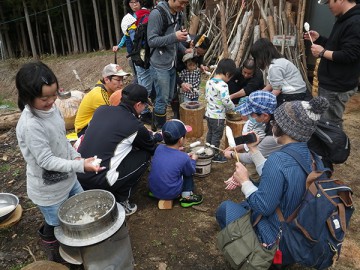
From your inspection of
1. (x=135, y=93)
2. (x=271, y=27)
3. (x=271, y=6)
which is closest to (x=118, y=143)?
(x=135, y=93)

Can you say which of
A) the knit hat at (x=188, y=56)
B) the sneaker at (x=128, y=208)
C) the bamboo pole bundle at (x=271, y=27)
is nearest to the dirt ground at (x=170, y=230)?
the sneaker at (x=128, y=208)

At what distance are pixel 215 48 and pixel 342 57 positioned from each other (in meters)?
5.85

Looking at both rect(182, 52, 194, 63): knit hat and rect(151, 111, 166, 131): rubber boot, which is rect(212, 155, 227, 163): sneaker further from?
rect(182, 52, 194, 63): knit hat

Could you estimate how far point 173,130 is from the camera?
370 centimetres

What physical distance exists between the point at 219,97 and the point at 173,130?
1153 mm

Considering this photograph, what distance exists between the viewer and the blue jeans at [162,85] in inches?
202

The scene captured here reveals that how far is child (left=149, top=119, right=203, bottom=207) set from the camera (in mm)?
3680

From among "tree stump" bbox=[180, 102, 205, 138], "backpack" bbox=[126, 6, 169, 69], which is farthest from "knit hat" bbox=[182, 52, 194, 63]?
"tree stump" bbox=[180, 102, 205, 138]

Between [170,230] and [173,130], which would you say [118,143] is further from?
[170,230]

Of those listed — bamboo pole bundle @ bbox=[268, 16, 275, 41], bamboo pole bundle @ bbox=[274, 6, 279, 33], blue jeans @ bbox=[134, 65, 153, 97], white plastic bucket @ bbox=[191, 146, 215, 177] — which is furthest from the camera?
bamboo pole bundle @ bbox=[274, 6, 279, 33]

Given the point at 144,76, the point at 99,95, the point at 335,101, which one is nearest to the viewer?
the point at 335,101

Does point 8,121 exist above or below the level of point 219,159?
above

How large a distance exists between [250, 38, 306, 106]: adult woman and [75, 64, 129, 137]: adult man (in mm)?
1993

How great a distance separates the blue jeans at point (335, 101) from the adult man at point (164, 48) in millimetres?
2252
